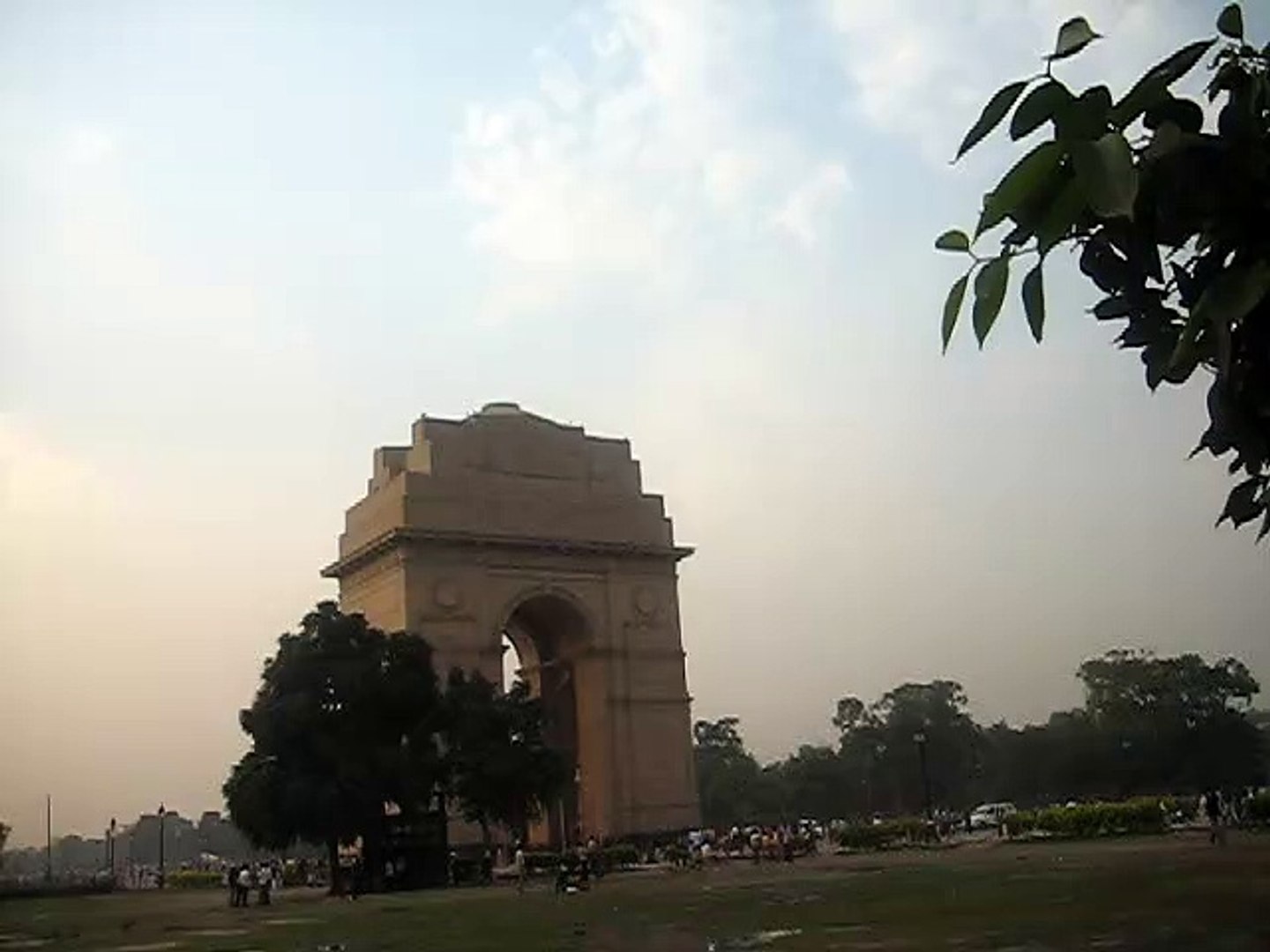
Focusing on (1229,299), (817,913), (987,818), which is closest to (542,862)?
(817,913)

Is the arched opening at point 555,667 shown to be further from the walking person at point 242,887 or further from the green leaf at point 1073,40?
the green leaf at point 1073,40

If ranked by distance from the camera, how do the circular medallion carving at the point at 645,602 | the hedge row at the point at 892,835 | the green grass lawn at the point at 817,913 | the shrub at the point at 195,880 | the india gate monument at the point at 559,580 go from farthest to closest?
the shrub at the point at 195,880
the circular medallion carving at the point at 645,602
the india gate monument at the point at 559,580
the hedge row at the point at 892,835
the green grass lawn at the point at 817,913

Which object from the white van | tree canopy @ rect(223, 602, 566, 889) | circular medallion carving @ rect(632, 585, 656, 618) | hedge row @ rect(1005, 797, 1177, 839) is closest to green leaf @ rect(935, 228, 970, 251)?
tree canopy @ rect(223, 602, 566, 889)

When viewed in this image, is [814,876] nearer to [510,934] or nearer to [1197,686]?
[510,934]

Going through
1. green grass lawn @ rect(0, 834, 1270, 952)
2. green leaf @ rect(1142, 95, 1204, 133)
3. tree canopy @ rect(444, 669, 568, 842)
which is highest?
green leaf @ rect(1142, 95, 1204, 133)

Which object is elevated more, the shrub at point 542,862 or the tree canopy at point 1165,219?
the tree canopy at point 1165,219

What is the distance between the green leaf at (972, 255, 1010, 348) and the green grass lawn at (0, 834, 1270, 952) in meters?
8.99

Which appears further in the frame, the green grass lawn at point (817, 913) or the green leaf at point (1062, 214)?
the green grass lawn at point (817, 913)

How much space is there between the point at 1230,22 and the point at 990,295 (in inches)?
28.4

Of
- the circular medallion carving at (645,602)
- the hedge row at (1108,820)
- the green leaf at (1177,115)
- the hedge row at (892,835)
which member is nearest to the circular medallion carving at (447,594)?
the circular medallion carving at (645,602)

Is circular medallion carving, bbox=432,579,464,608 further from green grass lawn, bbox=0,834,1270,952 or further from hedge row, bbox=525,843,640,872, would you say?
green grass lawn, bbox=0,834,1270,952

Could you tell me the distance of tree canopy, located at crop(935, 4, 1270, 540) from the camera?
224cm

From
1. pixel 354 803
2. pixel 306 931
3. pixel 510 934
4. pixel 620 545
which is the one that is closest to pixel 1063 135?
pixel 510 934

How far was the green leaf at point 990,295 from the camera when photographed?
225cm
